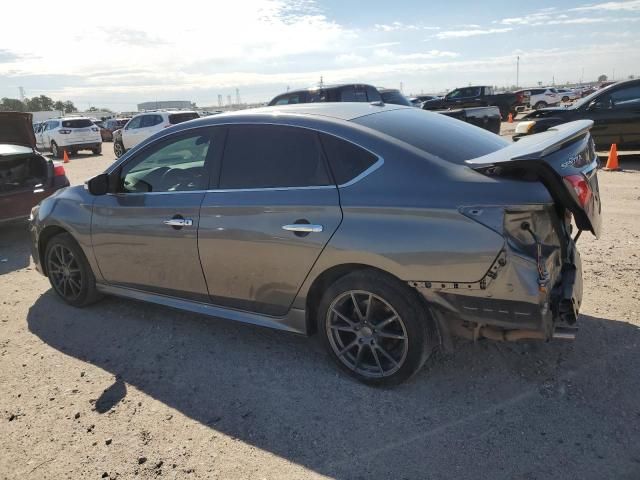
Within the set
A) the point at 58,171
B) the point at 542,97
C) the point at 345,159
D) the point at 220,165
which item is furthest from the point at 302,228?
the point at 542,97

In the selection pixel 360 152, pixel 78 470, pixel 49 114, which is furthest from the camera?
pixel 49 114

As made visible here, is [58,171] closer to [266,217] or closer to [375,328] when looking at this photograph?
[266,217]

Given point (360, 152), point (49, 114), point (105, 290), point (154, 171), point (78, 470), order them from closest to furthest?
point (78, 470) → point (360, 152) → point (154, 171) → point (105, 290) → point (49, 114)

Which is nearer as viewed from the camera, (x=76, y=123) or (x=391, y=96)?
(x=391, y=96)

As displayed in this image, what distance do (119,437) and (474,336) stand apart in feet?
7.02

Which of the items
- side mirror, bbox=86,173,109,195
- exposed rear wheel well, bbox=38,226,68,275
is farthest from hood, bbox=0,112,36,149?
side mirror, bbox=86,173,109,195

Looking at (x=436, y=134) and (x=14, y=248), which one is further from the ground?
(x=436, y=134)

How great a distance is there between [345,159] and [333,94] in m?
10.1

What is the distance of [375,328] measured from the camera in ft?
10.2

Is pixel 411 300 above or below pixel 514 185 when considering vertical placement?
below

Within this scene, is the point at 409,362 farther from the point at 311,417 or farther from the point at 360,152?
the point at 360,152

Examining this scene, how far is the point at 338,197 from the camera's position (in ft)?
10.1

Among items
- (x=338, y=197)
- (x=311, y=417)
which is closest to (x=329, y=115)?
(x=338, y=197)

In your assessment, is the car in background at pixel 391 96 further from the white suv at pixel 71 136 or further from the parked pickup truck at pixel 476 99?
the white suv at pixel 71 136
